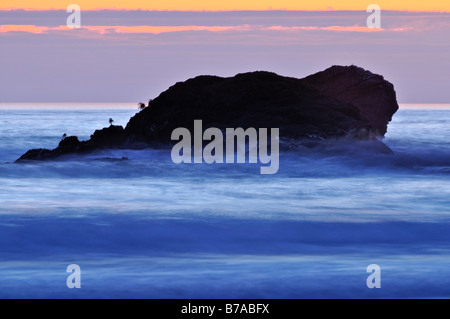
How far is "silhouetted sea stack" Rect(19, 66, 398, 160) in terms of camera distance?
43094mm

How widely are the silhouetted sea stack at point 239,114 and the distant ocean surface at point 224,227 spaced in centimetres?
173

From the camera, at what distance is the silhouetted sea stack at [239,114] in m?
43.1

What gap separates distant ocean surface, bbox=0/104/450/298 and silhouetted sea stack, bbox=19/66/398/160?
1.73 meters

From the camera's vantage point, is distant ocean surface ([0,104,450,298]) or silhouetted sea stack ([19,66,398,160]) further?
silhouetted sea stack ([19,66,398,160])

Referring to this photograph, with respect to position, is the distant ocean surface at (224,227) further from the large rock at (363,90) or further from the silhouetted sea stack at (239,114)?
the large rock at (363,90)

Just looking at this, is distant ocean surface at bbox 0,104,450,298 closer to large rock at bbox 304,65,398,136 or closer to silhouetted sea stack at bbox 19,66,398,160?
silhouetted sea stack at bbox 19,66,398,160

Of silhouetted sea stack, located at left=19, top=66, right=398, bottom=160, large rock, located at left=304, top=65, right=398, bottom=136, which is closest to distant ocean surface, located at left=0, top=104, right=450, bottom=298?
silhouetted sea stack, located at left=19, top=66, right=398, bottom=160

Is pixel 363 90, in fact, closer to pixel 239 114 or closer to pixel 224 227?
pixel 239 114

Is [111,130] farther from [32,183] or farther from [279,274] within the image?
[279,274]

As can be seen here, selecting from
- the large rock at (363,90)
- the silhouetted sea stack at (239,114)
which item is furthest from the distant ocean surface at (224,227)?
the large rock at (363,90)

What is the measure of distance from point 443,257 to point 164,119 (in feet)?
96.5

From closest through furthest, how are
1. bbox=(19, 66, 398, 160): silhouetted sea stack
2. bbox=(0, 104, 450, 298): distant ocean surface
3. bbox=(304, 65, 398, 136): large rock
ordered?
bbox=(0, 104, 450, 298): distant ocean surface, bbox=(19, 66, 398, 160): silhouetted sea stack, bbox=(304, 65, 398, 136): large rock

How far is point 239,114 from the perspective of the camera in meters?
44.6

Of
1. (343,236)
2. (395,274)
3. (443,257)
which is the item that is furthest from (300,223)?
(395,274)
